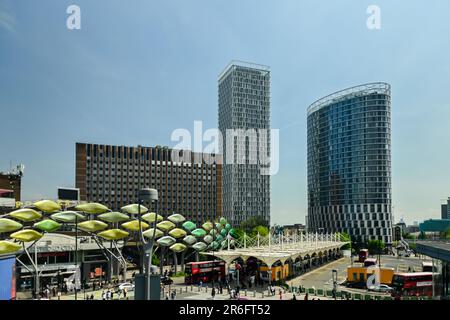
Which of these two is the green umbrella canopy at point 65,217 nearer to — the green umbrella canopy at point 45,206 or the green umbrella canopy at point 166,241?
the green umbrella canopy at point 45,206

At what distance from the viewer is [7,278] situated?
24.8m

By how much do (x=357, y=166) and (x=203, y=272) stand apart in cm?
9341

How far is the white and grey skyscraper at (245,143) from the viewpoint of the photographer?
503ft

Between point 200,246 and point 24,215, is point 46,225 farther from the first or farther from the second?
point 200,246

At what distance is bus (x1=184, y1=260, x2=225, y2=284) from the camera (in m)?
50.9

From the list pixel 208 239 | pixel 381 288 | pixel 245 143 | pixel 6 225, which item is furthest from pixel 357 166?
pixel 6 225

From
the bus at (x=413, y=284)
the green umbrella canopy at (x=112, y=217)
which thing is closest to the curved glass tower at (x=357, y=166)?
the bus at (x=413, y=284)

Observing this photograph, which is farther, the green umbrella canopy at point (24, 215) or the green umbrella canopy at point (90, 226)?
the green umbrella canopy at point (90, 226)

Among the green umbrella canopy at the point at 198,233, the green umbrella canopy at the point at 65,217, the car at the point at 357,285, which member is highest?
the green umbrella canopy at the point at 65,217

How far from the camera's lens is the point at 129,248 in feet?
253

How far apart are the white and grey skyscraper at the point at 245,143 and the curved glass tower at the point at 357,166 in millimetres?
23198

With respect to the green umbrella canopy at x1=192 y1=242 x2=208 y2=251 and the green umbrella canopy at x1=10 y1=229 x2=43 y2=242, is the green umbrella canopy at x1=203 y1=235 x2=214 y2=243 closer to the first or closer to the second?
the green umbrella canopy at x1=192 y1=242 x2=208 y2=251

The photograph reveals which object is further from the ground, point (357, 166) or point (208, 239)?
point (357, 166)
